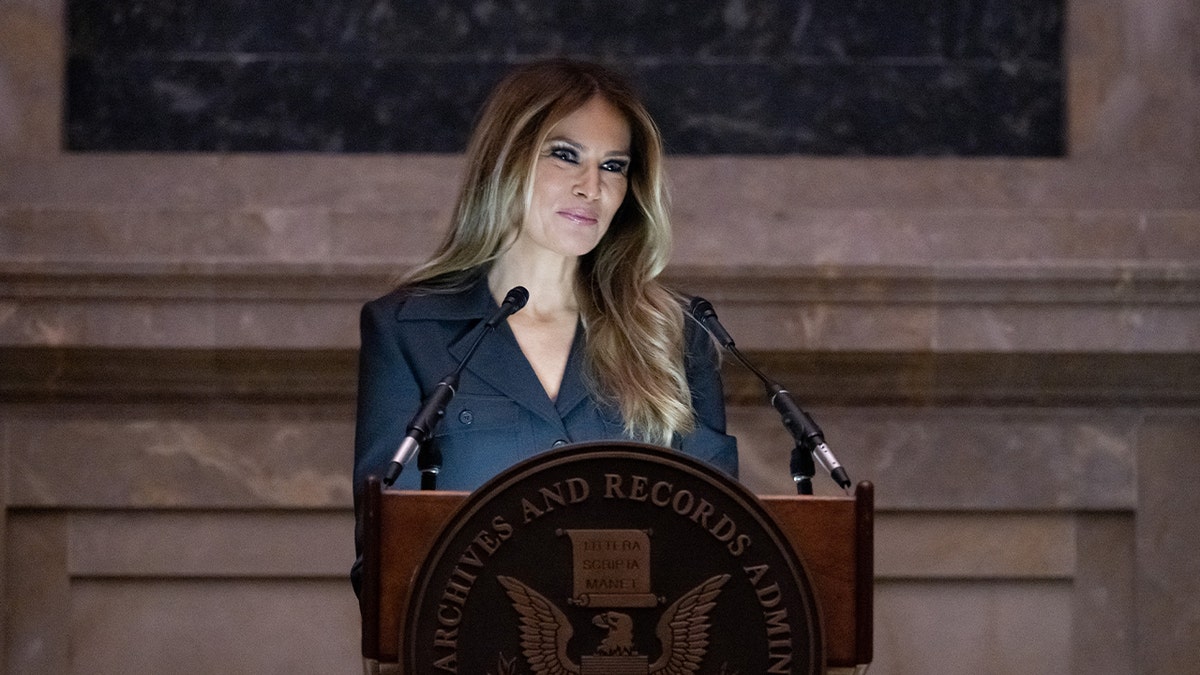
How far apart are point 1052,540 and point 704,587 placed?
250 centimetres

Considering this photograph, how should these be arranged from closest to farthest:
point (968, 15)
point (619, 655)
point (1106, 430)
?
point (619, 655) → point (1106, 430) → point (968, 15)

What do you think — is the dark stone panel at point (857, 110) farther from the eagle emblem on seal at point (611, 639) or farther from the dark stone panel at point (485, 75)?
the eagle emblem on seal at point (611, 639)

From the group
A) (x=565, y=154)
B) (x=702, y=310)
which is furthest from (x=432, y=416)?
(x=565, y=154)

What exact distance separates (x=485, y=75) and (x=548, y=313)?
1.84m

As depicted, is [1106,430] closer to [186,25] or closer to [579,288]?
[579,288]

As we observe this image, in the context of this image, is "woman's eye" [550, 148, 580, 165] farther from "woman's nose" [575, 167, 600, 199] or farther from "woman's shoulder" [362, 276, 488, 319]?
"woman's shoulder" [362, 276, 488, 319]

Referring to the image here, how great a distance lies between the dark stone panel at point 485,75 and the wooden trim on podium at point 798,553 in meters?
2.49

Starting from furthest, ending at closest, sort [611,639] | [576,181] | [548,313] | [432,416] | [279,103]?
[279,103]
[548,313]
[576,181]
[432,416]
[611,639]

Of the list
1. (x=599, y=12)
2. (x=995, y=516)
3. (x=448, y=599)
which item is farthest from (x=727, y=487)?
(x=599, y=12)

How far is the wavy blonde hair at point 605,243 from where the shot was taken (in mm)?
2658

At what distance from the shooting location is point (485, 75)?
4.52 metres

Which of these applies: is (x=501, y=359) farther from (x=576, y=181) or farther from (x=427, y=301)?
(x=576, y=181)

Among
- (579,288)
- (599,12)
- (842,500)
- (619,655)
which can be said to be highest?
(599,12)

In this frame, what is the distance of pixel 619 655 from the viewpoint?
6.62 ft
